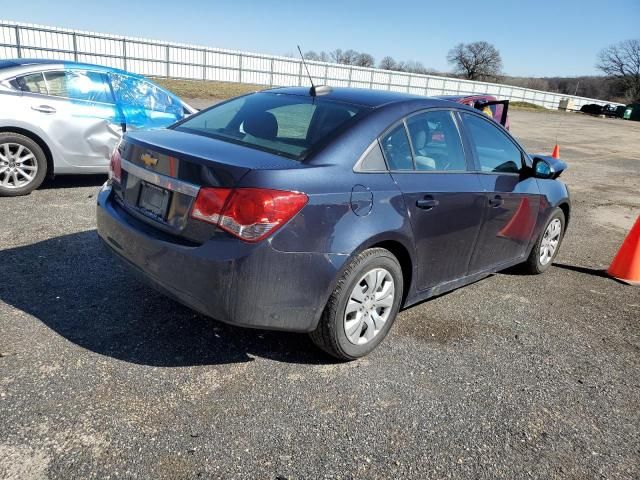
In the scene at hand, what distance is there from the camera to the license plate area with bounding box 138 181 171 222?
2.93m

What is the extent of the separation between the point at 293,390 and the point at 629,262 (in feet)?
13.6

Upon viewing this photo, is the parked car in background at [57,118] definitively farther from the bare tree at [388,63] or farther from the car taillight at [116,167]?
the bare tree at [388,63]

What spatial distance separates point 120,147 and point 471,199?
2418 millimetres

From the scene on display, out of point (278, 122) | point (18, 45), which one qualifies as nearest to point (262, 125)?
point (278, 122)

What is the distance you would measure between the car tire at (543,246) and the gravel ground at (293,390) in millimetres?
617

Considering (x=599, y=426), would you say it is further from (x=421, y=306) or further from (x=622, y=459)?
(x=421, y=306)

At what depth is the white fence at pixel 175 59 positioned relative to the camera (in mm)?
27047

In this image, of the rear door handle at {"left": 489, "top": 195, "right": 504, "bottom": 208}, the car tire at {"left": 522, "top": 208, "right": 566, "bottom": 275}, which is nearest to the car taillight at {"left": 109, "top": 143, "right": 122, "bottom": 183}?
the rear door handle at {"left": 489, "top": 195, "right": 504, "bottom": 208}

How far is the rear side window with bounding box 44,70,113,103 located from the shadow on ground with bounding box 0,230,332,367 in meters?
2.83

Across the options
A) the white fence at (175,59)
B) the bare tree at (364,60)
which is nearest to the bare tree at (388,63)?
the bare tree at (364,60)

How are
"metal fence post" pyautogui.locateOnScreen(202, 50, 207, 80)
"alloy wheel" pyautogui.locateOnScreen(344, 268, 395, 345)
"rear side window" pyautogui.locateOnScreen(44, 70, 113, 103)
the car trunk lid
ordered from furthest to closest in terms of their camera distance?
"metal fence post" pyautogui.locateOnScreen(202, 50, 207, 80), "rear side window" pyautogui.locateOnScreen(44, 70, 113, 103), "alloy wheel" pyautogui.locateOnScreen(344, 268, 395, 345), the car trunk lid

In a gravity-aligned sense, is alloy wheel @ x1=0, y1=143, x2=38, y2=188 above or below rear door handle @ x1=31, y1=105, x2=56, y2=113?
below

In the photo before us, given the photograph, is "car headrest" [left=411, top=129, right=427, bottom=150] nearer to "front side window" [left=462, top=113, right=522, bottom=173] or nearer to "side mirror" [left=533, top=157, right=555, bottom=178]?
"front side window" [left=462, top=113, right=522, bottom=173]

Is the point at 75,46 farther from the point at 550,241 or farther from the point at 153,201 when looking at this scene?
the point at 153,201
